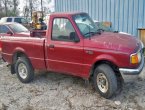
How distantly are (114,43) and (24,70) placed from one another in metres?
3.07

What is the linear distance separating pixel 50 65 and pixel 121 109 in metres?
2.24

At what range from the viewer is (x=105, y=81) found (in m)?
5.38

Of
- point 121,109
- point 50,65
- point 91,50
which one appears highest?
point 91,50

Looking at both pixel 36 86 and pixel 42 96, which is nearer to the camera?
pixel 42 96

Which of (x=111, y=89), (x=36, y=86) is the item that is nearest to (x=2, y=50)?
(x=36, y=86)

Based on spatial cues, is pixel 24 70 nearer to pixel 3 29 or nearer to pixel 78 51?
pixel 78 51

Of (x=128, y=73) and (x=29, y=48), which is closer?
(x=128, y=73)

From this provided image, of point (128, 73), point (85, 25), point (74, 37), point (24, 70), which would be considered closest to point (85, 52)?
point (74, 37)

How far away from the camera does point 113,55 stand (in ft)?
16.5

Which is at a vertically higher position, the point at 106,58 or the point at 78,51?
the point at 78,51

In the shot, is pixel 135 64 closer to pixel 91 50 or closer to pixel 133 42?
pixel 133 42

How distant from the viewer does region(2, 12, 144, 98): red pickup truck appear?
502 centimetres

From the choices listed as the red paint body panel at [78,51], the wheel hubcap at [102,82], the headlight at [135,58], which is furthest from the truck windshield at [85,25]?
the headlight at [135,58]

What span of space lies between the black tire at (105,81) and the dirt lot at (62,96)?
17 centimetres
